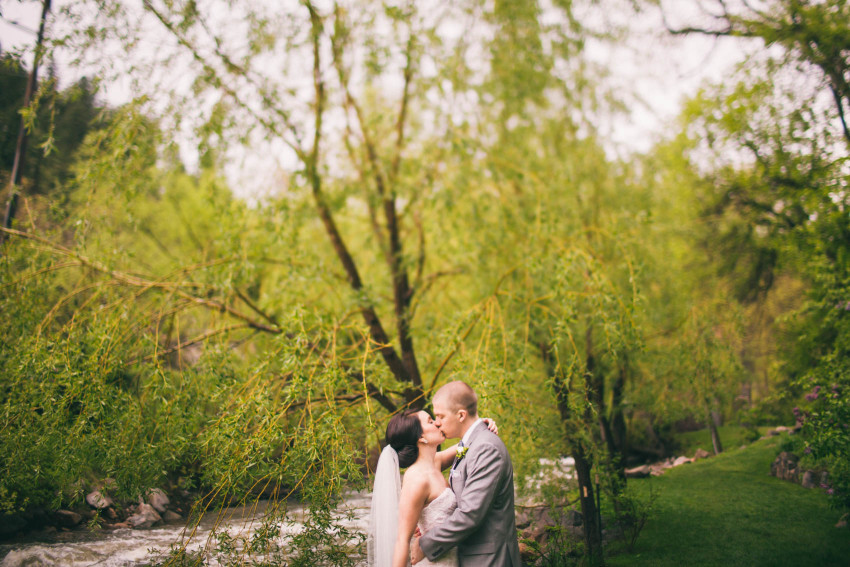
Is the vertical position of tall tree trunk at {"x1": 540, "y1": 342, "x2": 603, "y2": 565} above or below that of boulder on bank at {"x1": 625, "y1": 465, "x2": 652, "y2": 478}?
above

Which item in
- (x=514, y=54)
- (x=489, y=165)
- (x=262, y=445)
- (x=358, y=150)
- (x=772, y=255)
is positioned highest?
(x=514, y=54)

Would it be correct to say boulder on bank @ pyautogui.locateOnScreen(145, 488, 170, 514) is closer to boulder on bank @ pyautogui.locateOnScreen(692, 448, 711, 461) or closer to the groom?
the groom

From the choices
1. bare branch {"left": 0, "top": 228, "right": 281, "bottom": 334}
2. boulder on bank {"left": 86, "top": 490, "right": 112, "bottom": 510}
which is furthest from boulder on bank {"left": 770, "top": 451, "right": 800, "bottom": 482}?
boulder on bank {"left": 86, "top": 490, "right": 112, "bottom": 510}

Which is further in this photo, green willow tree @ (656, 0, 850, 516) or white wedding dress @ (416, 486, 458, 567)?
green willow tree @ (656, 0, 850, 516)

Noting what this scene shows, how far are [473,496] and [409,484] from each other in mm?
331

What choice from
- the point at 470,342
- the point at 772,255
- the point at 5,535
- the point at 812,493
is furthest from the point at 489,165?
the point at 812,493

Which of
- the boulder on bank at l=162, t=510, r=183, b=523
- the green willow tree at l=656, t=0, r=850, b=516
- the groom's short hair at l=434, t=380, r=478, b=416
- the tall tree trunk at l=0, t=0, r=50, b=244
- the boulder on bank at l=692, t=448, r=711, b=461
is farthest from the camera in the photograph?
the boulder on bank at l=692, t=448, r=711, b=461

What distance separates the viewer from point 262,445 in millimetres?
2668

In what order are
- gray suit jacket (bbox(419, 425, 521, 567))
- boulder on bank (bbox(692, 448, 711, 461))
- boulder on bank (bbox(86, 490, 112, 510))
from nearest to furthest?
gray suit jacket (bbox(419, 425, 521, 567)) → boulder on bank (bbox(86, 490, 112, 510)) → boulder on bank (bbox(692, 448, 711, 461))

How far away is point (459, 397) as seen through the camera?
257cm

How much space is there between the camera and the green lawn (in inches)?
209

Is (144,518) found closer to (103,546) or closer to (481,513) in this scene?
(103,546)

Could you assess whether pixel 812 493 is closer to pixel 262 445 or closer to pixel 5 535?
pixel 262 445

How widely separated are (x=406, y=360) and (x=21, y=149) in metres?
3.76
